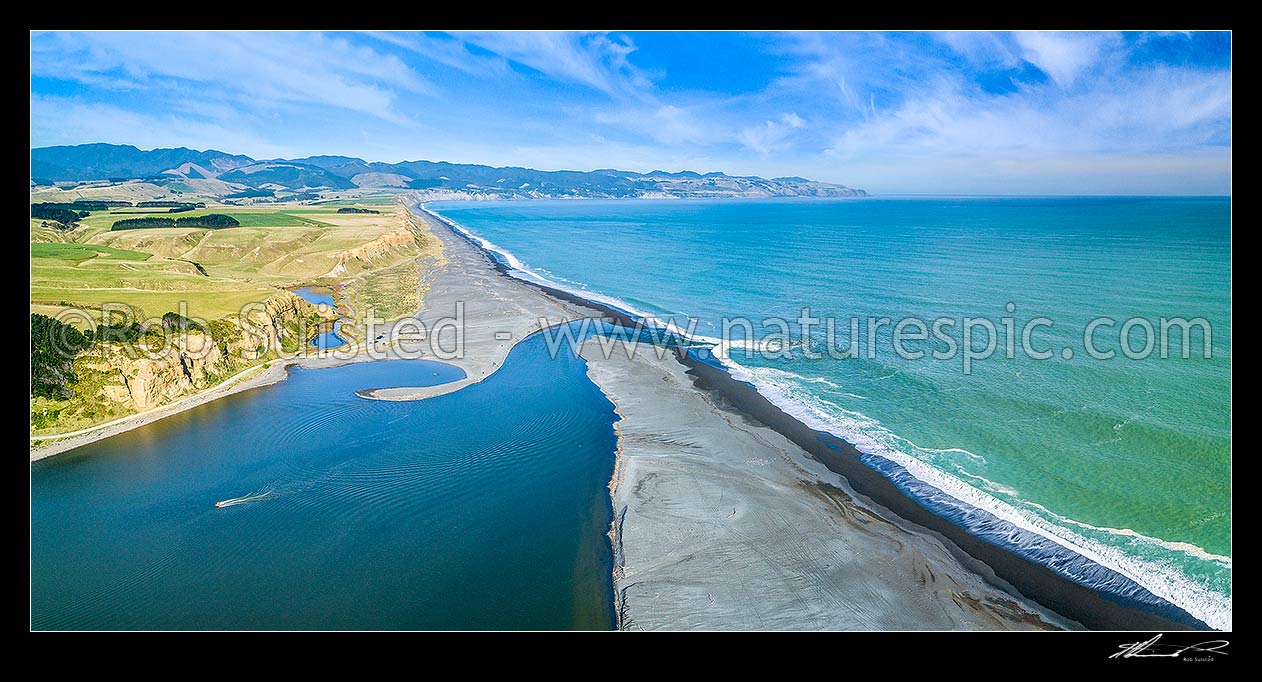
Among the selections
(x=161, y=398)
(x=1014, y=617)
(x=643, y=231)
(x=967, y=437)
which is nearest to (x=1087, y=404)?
(x=967, y=437)

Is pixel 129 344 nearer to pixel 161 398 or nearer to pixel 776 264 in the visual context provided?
pixel 161 398

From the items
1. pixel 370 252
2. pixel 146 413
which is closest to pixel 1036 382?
pixel 146 413

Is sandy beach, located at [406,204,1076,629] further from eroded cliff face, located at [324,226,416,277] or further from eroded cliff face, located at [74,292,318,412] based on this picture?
eroded cliff face, located at [324,226,416,277]

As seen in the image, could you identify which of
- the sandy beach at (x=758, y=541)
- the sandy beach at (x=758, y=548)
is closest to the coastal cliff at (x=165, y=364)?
the sandy beach at (x=758, y=541)

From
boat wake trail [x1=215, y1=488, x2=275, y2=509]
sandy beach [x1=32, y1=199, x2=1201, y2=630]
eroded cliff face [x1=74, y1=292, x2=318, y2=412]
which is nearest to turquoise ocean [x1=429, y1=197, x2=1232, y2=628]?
sandy beach [x1=32, y1=199, x2=1201, y2=630]

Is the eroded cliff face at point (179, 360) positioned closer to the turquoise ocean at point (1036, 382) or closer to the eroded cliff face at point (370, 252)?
the turquoise ocean at point (1036, 382)
